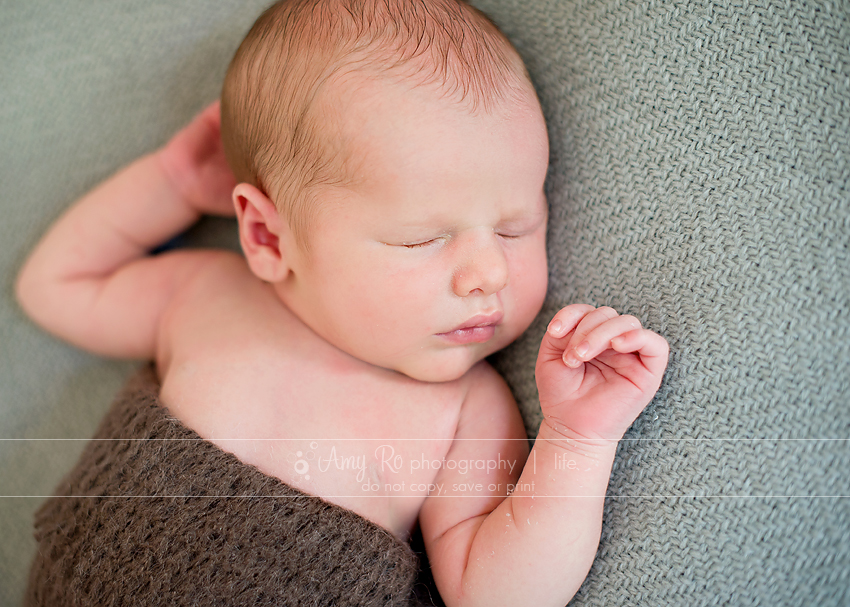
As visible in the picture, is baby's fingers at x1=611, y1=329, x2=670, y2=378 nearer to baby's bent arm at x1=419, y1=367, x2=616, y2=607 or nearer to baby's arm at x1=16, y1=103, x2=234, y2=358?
baby's bent arm at x1=419, y1=367, x2=616, y2=607

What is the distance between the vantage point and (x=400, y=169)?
0.84 meters

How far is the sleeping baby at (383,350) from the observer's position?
847 millimetres

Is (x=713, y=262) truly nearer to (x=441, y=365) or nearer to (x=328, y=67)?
(x=441, y=365)

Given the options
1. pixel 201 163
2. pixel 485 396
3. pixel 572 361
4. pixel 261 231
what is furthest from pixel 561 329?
pixel 201 163

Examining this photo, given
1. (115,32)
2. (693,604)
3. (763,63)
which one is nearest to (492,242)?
(763,63)

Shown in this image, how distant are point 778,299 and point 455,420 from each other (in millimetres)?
540

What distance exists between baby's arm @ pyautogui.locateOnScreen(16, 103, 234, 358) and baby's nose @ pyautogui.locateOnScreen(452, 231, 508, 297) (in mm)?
645

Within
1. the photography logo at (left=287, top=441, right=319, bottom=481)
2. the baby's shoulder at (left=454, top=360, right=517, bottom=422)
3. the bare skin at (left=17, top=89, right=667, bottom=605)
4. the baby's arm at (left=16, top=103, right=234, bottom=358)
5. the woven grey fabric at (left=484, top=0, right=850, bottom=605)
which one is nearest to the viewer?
the woven grey fabric at (left=484, top=0, right=850, bottom=605)

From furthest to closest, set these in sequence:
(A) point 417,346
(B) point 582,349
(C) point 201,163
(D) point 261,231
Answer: (C) point 201,163
(D) point 261,231
(A) point 417,346
(B) point 582,349

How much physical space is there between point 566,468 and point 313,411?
0.42 meters

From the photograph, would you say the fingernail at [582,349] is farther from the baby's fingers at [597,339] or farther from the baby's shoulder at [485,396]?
the baby's shoulder at [485,396]

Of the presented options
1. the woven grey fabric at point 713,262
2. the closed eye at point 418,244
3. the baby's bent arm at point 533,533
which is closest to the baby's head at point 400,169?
the closed eye at point 418,244

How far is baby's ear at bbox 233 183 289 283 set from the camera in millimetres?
977

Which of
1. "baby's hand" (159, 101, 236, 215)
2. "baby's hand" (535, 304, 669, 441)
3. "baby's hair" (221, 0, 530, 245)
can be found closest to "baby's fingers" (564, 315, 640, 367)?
"baby's hand" (535, 304, 669, 441)
